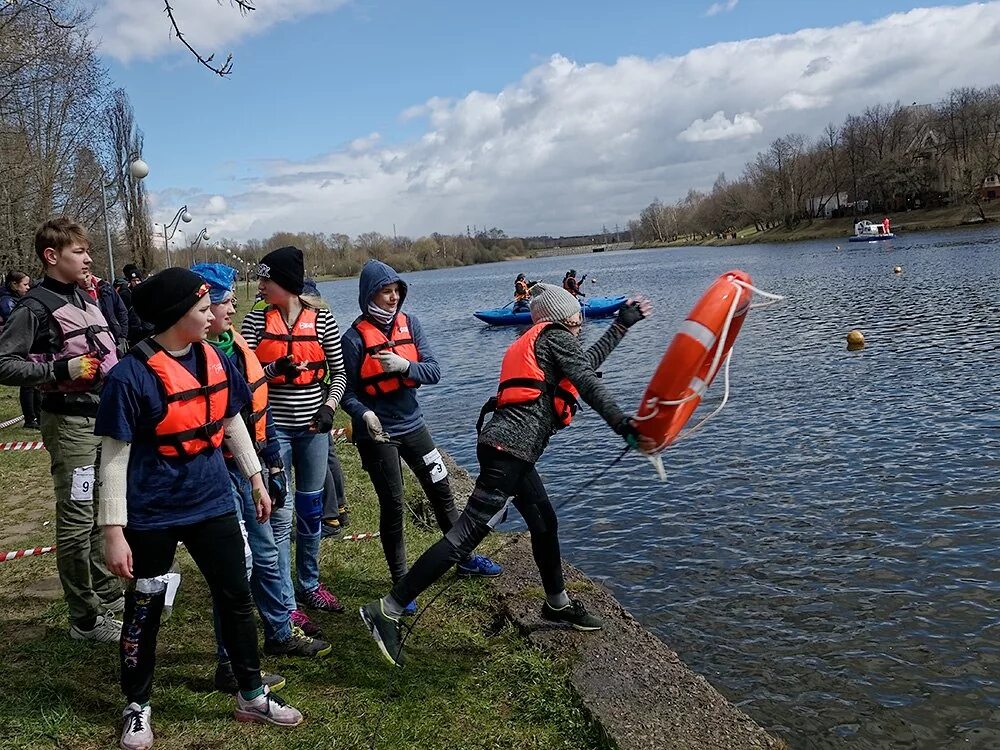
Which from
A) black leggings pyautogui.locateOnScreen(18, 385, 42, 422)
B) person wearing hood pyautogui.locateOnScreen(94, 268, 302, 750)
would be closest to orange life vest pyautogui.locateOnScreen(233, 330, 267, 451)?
person wearing hood pyautogui.locateOnScreen(94, 268, 302, 750)

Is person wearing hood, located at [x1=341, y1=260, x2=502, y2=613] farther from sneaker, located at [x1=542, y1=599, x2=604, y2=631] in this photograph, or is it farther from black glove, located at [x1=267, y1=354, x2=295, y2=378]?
sneaker, located at [x1=542, y1=599, x2=604, y2=631]

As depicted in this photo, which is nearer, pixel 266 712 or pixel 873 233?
pixel 266 712

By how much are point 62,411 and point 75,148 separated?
95.1 feet

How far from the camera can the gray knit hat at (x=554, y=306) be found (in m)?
4.63

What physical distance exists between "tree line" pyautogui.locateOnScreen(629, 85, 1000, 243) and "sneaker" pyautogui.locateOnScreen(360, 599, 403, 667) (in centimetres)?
8749

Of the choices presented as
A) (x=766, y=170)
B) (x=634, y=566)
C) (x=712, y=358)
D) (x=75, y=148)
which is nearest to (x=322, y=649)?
(x=712, y=358)

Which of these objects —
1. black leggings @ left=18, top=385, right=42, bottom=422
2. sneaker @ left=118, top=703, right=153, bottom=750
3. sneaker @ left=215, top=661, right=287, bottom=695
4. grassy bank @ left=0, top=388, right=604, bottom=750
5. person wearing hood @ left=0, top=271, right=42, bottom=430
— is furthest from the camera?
black leggings @ left=18, top=385, right=42, bottom=422

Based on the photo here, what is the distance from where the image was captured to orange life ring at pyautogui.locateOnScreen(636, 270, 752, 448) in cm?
445

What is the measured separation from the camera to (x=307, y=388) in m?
5.05

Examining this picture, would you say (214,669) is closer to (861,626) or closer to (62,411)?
(62,411)

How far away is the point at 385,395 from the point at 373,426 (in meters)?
0.32

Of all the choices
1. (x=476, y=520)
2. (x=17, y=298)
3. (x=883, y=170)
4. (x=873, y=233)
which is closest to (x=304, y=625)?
(x=476, y=520)

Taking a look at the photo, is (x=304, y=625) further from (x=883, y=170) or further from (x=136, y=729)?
(x=883, y=170)

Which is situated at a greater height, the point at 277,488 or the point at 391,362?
the point at 391,362
